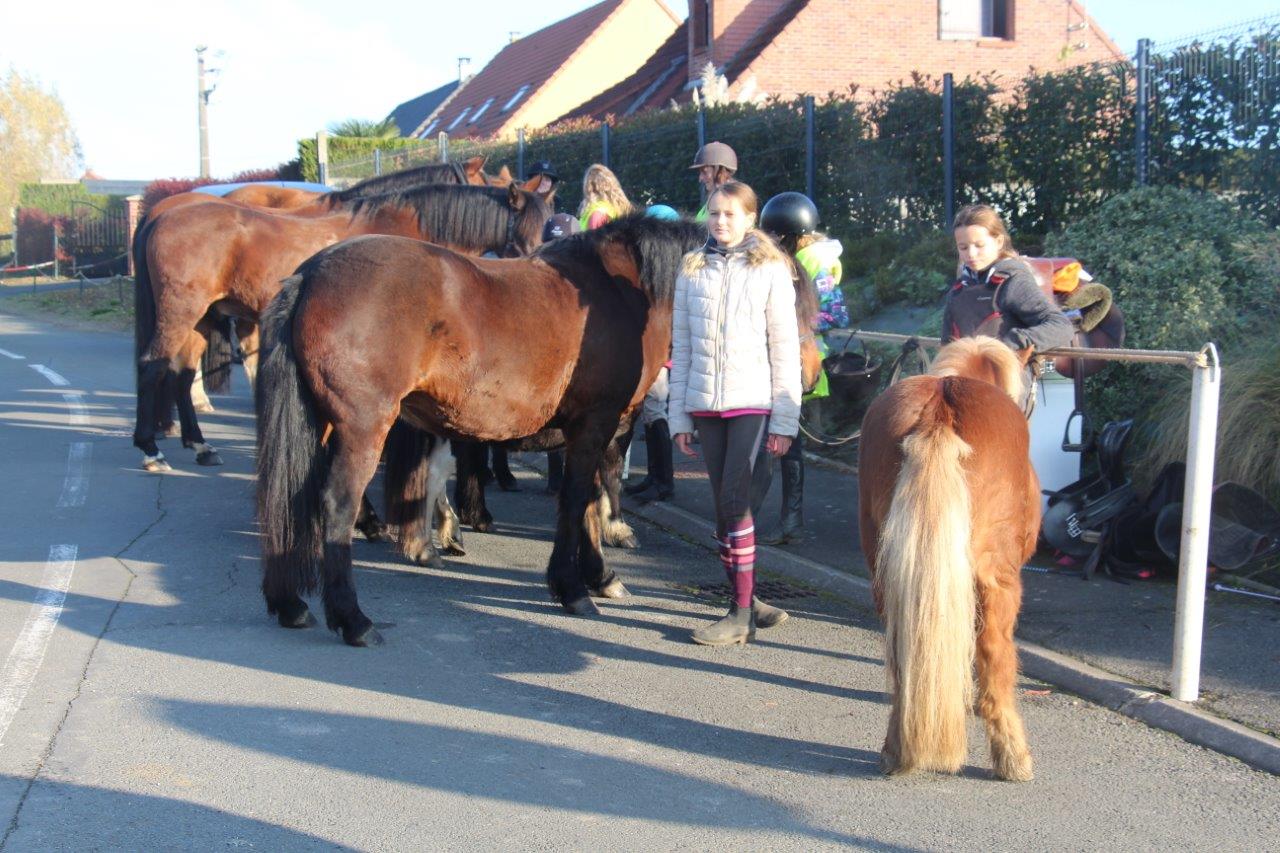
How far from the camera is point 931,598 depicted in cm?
378

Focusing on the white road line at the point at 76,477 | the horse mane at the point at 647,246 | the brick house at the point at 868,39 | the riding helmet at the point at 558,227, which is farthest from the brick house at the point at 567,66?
the horse mane at the point at 647,246

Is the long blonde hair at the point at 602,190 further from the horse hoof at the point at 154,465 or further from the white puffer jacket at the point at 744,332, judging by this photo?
the horse hoof at the point at 154,465

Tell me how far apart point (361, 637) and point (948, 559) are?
2826 millimetres

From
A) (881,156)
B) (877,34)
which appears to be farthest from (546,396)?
(877,34)

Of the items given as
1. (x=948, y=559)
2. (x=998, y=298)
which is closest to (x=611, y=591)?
(x=998, y=298)

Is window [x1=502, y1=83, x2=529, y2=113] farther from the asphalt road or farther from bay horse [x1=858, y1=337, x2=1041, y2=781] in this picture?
bay horse [x1=858, y1=337, x2=1041, y2=781]

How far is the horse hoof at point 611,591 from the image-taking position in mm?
6426

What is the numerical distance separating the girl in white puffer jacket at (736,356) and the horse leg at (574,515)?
0.71m

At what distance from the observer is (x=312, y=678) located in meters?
5.05

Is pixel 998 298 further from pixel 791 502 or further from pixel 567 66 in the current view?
pixel 567 66

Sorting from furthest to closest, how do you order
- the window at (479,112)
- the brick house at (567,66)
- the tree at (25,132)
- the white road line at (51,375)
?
the tree at (25,132) → the window at (479,112) → the brick house at (567,66) → the white road line at (51,375)

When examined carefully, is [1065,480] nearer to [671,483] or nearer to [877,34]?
[671,483]

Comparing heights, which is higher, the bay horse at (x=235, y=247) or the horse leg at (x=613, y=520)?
the bay horse at (x=235, y=247)

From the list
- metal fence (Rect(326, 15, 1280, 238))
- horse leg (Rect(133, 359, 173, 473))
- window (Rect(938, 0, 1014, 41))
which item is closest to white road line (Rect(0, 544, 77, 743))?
horse leg (Rect(133, 359, 173, 473))
